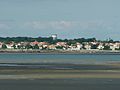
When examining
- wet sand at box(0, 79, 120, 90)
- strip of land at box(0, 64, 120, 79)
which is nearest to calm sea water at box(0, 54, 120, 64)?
strip of land at box(0, 64, 120, 79)

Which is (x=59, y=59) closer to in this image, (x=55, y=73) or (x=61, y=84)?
(x=55, y=73)

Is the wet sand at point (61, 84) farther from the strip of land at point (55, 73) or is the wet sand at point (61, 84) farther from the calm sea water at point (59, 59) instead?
the calm sea water at point (59, 59)

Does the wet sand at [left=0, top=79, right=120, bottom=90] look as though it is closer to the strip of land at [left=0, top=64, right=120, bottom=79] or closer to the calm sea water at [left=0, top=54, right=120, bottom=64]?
the strip of land at [left=0, top=64, right=120, bottom=79]

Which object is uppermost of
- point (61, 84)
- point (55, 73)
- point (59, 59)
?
point (55, 73)

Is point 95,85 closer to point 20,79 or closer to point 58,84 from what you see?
point 58,84

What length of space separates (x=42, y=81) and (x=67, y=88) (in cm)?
471

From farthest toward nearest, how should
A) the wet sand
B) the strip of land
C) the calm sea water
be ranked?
1. the calm sea water
2. the strip of land
3. the wet sand

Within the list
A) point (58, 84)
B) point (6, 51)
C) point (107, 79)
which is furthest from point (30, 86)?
point (6, 51)

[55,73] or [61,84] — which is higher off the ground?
[55,73]

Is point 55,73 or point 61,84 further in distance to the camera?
point 55,73

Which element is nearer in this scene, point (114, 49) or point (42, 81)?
point (42, 81)

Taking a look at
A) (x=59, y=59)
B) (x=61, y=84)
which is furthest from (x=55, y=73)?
(x=59, y=59)

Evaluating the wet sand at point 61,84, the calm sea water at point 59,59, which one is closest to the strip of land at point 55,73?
the wet sand at point 61,84

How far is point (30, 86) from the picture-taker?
34.6 m
